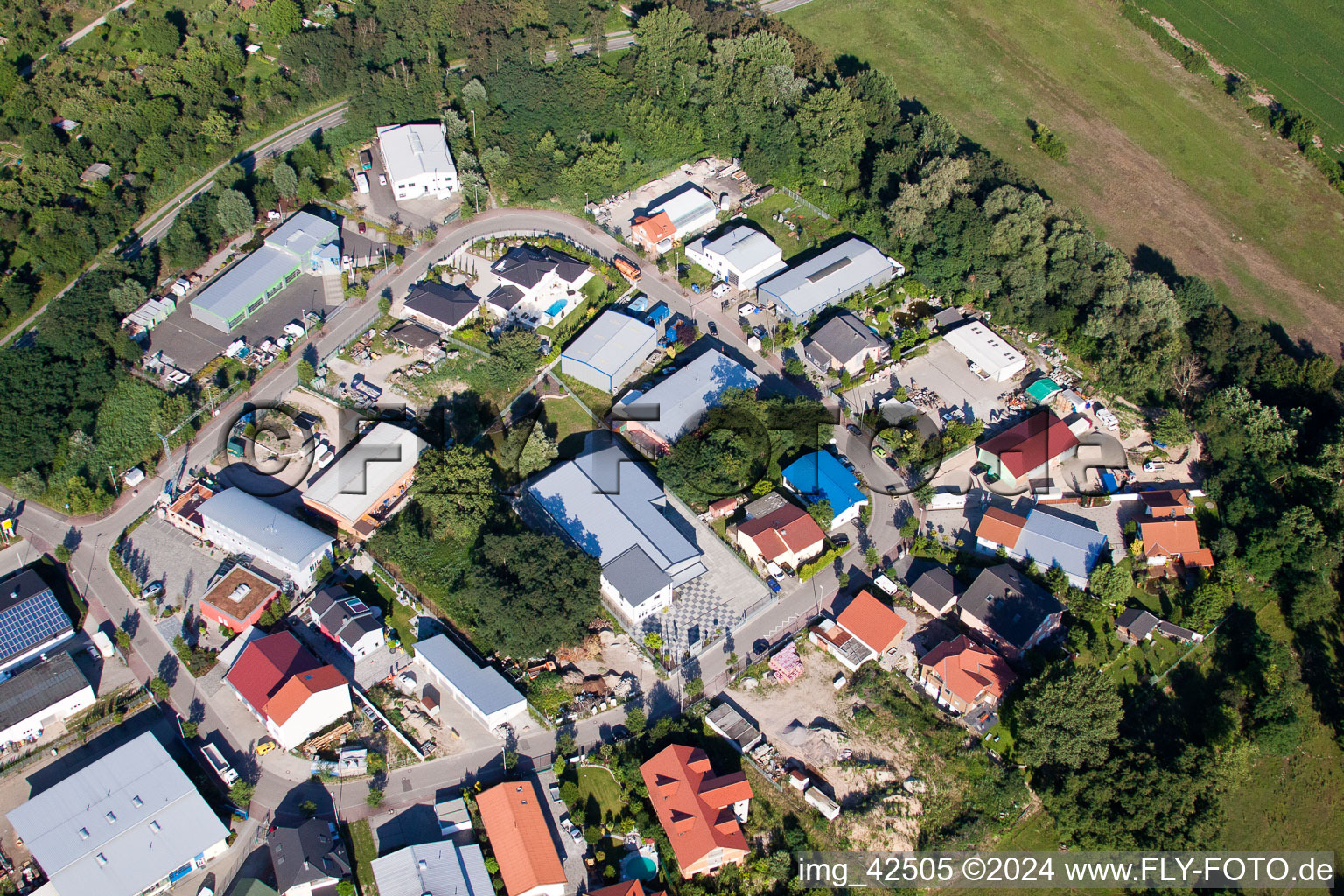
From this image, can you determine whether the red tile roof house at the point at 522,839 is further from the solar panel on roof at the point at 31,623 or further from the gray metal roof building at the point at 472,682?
the solar panel on roof at the point at 31,623

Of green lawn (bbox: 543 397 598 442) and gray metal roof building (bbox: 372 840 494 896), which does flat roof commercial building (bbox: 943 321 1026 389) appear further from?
gray metal roof building (bbox: 372 840 494 896)

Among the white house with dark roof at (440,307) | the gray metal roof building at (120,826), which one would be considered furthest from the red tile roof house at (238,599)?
the white house with dark roof at (440,307)

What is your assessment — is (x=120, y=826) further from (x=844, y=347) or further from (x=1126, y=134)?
(x=1126, y=134)

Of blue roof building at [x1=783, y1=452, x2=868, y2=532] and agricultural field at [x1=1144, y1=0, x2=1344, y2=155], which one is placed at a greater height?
agricultural field at [x1=1144, y1=0, x2=1344, y2=155]

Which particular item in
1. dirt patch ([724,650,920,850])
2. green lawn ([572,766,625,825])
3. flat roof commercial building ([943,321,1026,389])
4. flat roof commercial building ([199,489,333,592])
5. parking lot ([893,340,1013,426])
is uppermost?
flat roof commercial building ([943,321,1026,389])

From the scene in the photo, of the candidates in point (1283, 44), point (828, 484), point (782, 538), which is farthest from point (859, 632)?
point (1283, 44)

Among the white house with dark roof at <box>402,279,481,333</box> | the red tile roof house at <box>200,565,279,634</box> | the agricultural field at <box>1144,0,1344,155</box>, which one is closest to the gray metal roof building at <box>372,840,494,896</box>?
the red tile roof house at <box>200,565,279,634</box>
